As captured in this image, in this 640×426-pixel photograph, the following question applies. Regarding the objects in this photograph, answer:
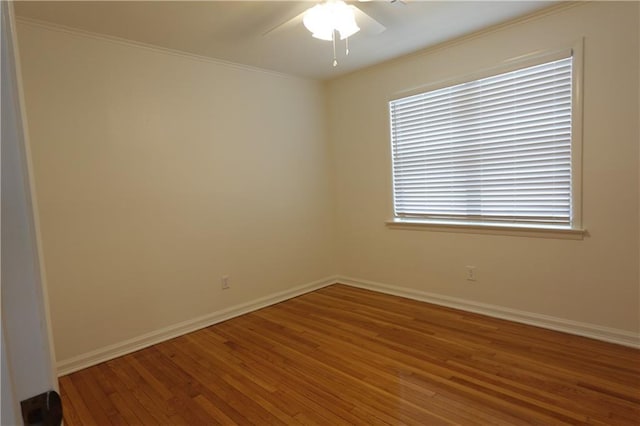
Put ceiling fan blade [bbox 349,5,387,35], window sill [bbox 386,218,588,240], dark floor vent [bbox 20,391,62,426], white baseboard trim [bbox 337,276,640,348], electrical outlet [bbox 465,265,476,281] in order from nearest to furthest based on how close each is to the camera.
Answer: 1. dark floor vent [bbox 20,391,62,426]
2. ceiling fan blade [bbox 349,5,387,35]
3. white baseboard trim [bbox 337,276,640,348]
4. window sill [bbox 386,218,588,240]
5. electrical outlet [bbox 465,265,476,281]

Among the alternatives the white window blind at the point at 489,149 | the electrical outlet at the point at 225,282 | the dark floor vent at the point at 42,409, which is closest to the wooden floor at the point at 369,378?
the electrical outlet at the point at 225,282

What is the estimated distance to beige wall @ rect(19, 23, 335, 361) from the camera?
268 centimetres

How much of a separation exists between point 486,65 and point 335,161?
2007mm

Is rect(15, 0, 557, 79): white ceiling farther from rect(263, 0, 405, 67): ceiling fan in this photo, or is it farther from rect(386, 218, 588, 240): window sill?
rect(386, 218, 588, 240): window sill

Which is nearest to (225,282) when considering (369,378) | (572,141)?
(369,378)

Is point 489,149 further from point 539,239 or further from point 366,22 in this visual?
point 366,22

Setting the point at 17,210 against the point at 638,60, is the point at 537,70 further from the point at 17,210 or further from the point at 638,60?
the point at 17,210

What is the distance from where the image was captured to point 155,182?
3146 mm

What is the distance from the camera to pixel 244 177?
377 cm

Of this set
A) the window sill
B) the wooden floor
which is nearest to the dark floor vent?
the wooden floor

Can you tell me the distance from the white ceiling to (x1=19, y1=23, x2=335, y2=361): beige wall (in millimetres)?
231

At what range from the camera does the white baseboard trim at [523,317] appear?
8.91ft

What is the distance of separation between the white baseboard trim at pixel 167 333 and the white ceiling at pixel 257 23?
2458 millimetres

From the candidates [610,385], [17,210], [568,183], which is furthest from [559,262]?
[17,210]
